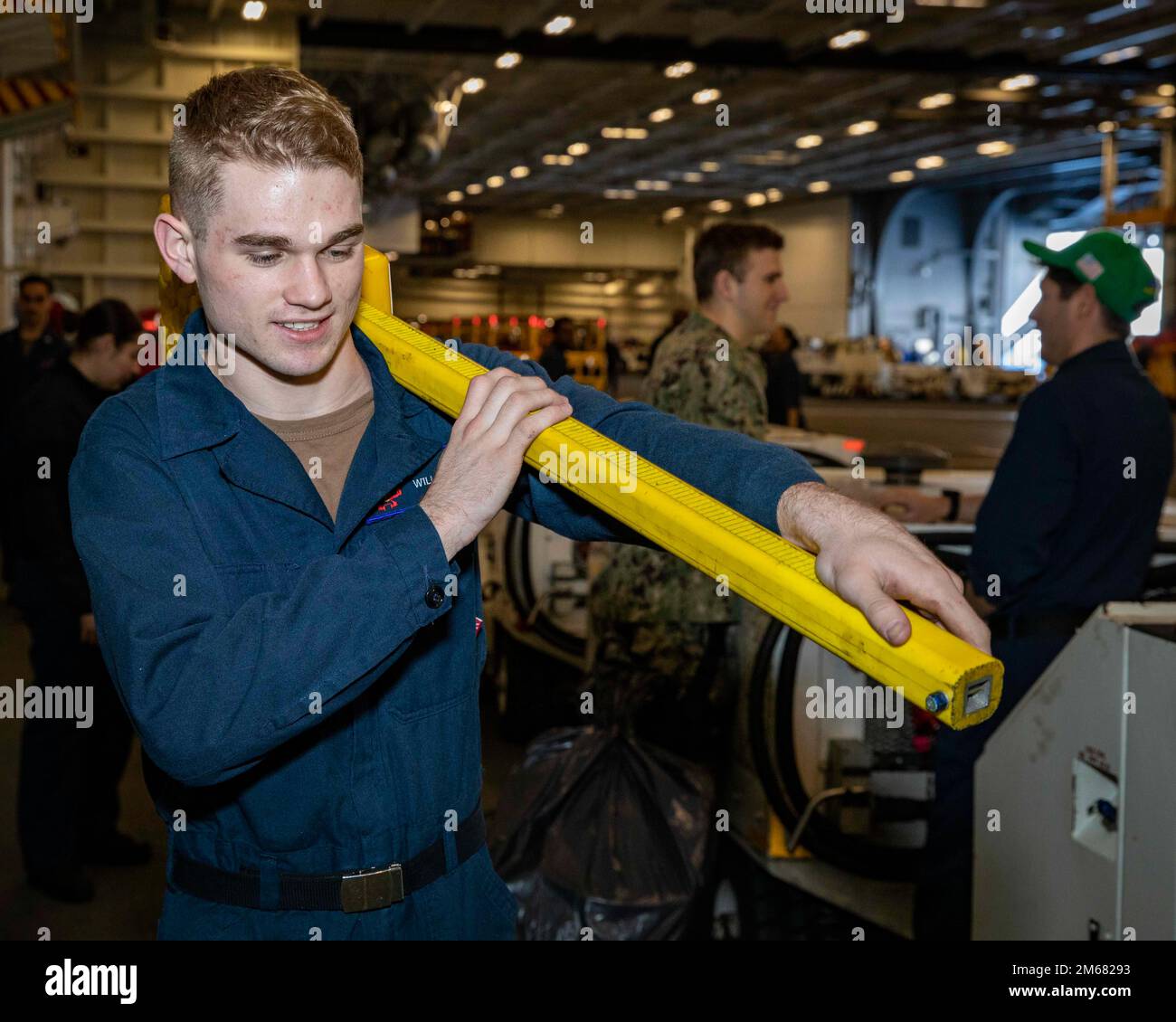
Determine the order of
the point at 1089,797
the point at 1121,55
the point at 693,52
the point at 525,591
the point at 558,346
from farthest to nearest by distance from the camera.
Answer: the point at 1121,55 < the point at 693,52 < the point at 558,346 < the point at 525,591 < the point at 1089,797

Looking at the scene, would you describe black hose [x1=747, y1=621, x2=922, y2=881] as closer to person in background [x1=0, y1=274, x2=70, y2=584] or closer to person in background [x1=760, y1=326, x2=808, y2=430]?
person in background [x1=0, y1=274, x2=70, y2=584]

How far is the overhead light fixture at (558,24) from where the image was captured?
40.0 ft

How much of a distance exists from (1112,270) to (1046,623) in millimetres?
938

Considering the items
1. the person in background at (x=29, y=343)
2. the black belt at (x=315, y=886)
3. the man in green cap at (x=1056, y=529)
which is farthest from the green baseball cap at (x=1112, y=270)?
the person in background at (x=29, y=343)

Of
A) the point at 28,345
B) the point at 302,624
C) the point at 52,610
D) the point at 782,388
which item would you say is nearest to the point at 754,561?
the point at 302,624

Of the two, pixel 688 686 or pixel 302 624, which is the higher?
pixel 302 624

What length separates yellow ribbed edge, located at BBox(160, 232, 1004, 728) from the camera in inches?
39.7

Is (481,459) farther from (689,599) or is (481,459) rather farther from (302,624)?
(689,599)

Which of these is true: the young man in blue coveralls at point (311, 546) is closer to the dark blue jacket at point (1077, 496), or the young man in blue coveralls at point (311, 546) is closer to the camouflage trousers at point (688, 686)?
the dark blue jacket at point (1077, 496)

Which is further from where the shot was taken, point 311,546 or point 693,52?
point 693,52

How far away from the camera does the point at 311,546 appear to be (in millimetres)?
1398

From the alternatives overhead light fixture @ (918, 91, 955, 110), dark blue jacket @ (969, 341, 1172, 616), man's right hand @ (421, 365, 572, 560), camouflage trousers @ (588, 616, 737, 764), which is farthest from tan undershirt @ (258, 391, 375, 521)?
→ overhead light fixture @ (918, 91, 955, 110)

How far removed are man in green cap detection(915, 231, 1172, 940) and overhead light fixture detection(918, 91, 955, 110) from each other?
1479 centimetres

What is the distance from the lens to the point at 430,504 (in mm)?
1231
